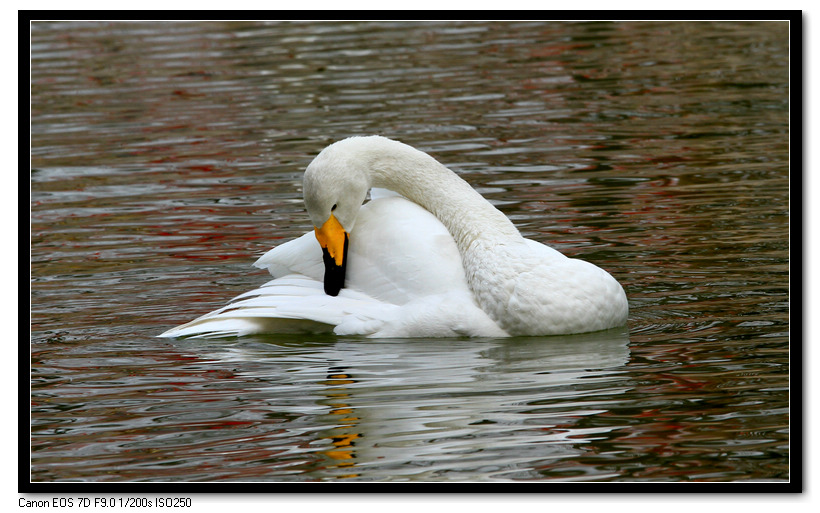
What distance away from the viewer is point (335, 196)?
6840 mm

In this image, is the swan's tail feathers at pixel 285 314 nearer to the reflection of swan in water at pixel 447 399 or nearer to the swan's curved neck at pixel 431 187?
the reflection of swan in water at pixel 447 399

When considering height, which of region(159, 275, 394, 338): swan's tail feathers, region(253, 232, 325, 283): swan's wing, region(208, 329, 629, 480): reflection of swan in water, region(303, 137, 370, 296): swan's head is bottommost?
region(208, 329, 629, 480): reflection of swan in water

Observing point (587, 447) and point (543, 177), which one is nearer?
point (587, 447)

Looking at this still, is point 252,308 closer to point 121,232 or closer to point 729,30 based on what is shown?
point 121,232

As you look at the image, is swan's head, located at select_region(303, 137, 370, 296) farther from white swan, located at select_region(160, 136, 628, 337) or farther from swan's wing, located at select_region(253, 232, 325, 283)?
swan's wing, located at select_region(253, 232, 325, 283)

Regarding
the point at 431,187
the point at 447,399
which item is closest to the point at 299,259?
the point at 431,187

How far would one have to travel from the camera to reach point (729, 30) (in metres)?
17.5

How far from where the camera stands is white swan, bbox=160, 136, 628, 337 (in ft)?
21.4

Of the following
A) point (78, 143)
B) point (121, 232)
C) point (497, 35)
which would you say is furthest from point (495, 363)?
point (497, 35)

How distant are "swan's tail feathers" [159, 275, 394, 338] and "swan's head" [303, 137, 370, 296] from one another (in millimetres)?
146

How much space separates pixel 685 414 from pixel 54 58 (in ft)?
45.4

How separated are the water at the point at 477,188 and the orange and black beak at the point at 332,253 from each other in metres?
0.31

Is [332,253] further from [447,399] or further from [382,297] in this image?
[447,399]

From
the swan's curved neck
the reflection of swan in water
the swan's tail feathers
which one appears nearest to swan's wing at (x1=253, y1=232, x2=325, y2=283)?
the swan's tail feathers
